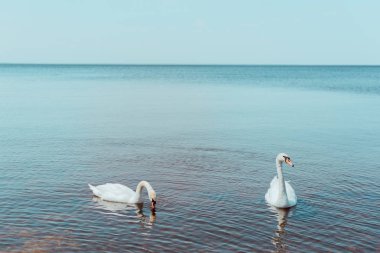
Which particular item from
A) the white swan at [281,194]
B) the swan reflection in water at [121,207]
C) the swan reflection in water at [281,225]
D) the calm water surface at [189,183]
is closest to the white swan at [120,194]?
the swan reflection in water at [121,207]

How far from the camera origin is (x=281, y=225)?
1483 centimetres

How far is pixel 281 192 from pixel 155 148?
1064cm

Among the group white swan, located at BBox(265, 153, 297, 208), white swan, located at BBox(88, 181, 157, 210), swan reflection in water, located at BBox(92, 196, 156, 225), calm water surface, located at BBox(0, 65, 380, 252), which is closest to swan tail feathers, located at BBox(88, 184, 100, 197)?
white swan, located at BBox(88, 181, 157, 210)

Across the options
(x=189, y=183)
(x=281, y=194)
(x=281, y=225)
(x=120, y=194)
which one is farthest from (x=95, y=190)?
(x=281, y=225)

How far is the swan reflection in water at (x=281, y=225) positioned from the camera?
43.9ft

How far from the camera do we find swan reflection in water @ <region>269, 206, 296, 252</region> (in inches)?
527

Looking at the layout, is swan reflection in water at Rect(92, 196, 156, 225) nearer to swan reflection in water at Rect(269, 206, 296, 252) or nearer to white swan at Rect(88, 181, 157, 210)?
white swan at Rect(88, 181, 157, 210)

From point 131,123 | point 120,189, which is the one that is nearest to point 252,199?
point 120,189

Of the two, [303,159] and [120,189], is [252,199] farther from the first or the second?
[303,159]

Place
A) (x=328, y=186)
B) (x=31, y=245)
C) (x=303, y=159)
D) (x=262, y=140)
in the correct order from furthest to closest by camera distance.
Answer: (x=262, y=140) < (x=303, y=159) < (x=328, y=186) < (x=31, y=245)

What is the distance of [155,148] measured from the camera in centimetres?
2577

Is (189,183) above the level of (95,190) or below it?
above

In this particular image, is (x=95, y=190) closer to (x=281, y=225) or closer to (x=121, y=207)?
(x=121, y=207)

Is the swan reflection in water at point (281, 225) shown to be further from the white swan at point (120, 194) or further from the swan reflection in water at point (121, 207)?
the white swan at point (120, 194)
